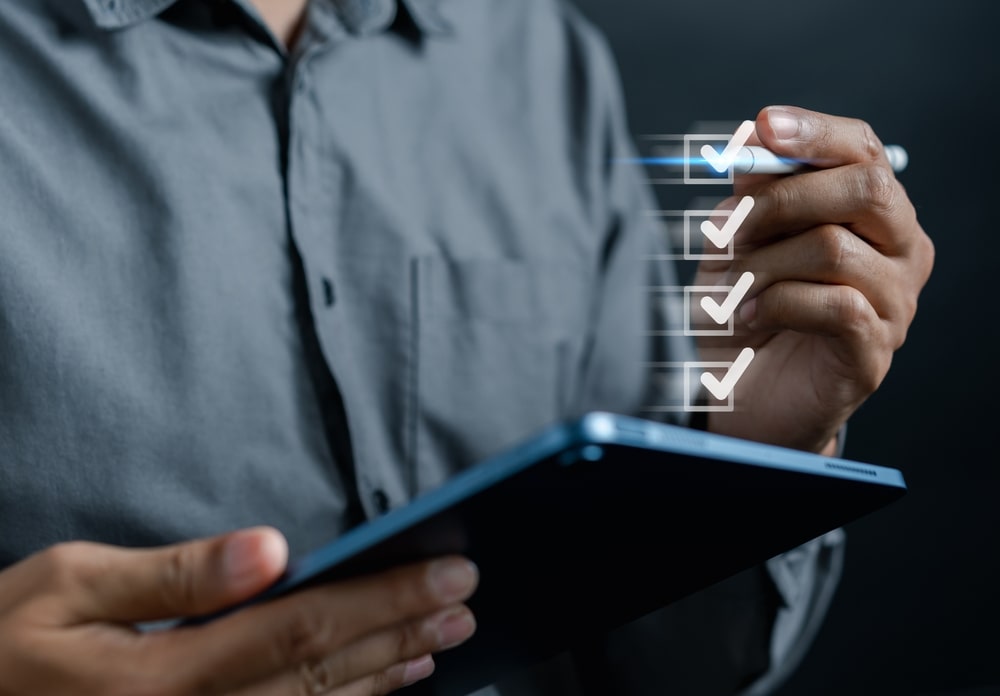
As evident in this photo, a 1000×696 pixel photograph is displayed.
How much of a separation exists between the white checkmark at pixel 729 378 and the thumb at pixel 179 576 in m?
0.30

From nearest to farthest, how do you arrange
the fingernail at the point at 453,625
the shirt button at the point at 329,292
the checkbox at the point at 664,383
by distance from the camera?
the fingernail at the point at 453,625
the shirt button at the point at 329,292
the checkbox at the point at 664,383

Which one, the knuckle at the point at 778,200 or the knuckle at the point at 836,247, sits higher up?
the knuckle at the point at 778,200

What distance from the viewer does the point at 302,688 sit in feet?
1.40

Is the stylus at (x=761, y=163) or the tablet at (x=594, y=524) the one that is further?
the stylus at (x=761, y=163)

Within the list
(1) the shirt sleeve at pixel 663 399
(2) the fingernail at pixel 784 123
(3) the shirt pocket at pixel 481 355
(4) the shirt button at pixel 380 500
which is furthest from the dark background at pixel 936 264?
(4) the shirt button at pixel 380 500

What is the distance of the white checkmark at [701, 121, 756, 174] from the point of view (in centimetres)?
45

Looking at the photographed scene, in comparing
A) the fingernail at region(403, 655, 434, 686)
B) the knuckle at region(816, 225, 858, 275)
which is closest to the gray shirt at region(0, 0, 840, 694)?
the fingernail at region(403, 655, 434, 686)

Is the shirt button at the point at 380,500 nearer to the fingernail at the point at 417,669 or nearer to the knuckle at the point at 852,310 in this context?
the fingernail at the point at 417,669

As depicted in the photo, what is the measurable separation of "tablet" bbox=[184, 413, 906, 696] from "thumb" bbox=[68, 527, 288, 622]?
0.02m

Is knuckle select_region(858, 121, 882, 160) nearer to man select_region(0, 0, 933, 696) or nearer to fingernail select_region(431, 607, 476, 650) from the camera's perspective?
man select_region(0, 0, 933, 696)

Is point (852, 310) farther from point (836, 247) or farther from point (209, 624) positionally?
point (209, 624)

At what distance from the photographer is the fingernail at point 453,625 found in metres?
0.42

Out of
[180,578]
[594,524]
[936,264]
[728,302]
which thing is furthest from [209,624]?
[936,264]

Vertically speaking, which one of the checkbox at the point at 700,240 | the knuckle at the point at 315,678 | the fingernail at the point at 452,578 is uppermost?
the checkbox at the point at 700,240
